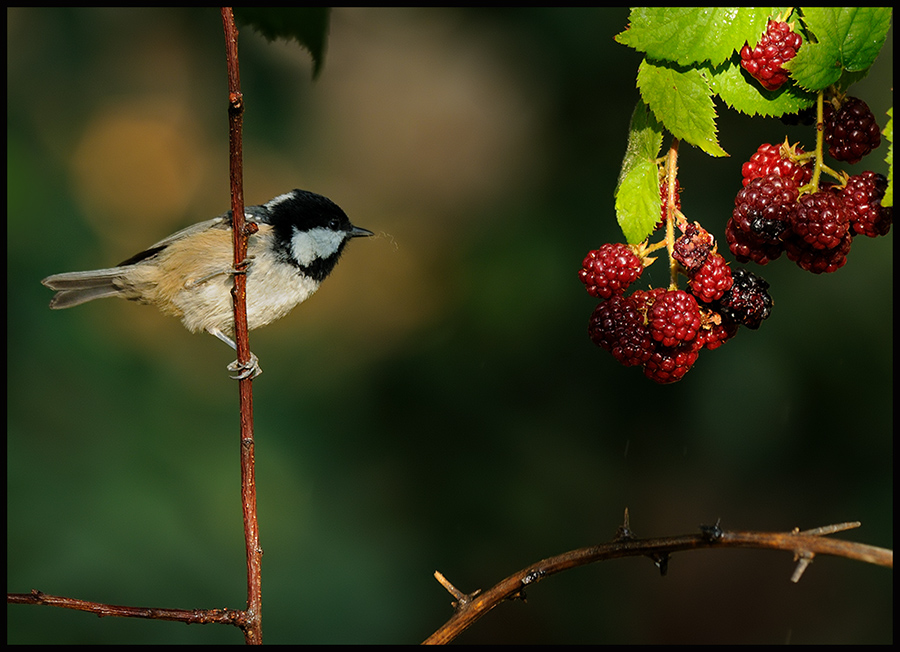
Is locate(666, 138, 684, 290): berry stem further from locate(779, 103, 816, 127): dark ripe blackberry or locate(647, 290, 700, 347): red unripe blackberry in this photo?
locate(779, 103, 816, 127): dark ripe blackberry

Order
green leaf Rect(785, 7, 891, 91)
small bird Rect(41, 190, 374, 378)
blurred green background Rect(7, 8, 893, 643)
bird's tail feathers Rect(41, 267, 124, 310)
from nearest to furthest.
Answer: green leaf Rect(785, 7, 891, 91), small bird Rect(41, 190, 374, 378), bird's tail feathers Rect(41, 267, 124, 310), blurred green background Rect(7, 8, 893, 643)

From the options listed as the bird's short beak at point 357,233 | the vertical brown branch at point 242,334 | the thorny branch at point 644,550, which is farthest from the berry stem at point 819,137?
the bird's short beak at point 357,233

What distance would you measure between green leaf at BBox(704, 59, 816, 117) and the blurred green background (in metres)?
1.91

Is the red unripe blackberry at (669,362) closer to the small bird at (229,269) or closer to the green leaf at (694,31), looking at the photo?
the green leaf at (694,31)

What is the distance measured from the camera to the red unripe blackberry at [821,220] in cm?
114

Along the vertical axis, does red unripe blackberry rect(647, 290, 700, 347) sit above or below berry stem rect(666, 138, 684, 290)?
below

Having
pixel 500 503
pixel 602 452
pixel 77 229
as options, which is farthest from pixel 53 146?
pixel 602 452

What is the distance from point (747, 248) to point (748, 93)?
0.24 meters

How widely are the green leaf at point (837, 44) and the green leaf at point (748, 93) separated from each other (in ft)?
0.23

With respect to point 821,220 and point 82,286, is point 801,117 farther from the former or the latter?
point 82,286

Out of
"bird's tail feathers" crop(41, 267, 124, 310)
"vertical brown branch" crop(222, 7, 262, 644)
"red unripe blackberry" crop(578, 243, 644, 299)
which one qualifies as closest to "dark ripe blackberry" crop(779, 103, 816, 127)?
"red unripe blackberry" crop(578, 243, 644, 299)

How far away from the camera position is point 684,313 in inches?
49.9

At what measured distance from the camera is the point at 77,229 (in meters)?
3.52

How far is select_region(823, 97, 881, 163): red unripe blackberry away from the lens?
117cm
